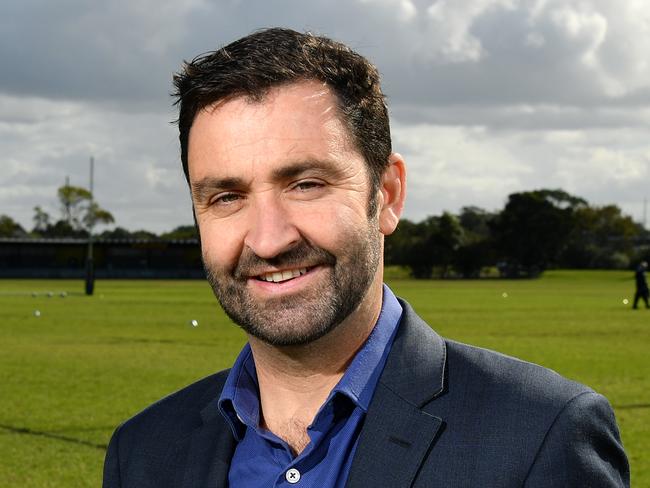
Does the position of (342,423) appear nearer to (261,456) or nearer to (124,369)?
(261,456)

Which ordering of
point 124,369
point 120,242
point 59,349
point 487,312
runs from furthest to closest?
point 120,242
point 487,312
point 59,349
point 124,369

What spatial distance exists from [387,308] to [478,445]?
18.7 inches

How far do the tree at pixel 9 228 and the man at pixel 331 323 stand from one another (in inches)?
6436

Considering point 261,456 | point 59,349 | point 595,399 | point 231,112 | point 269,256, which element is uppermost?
point 231,112

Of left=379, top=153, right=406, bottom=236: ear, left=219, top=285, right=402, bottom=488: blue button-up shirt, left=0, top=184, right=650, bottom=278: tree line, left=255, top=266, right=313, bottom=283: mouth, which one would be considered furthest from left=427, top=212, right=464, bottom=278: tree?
left=255, top=266, right=313, bottom=283: mouth

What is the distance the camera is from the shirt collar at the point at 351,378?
268 cm

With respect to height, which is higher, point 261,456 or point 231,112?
point 231,112

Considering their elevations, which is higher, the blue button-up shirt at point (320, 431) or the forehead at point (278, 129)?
the forehead at point (278, 129)

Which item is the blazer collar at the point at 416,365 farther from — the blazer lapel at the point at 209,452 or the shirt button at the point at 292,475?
the blazer lapel at the point at 209,452

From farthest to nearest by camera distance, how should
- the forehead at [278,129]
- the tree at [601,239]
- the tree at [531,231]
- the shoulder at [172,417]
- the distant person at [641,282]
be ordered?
1. the tree at [601,239]
2. the tree at [531,231]
3. the distant person at [641,282]
4. the shoulder at [172,417]
5. the forehead at [278,129]

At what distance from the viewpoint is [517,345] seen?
2388 cm

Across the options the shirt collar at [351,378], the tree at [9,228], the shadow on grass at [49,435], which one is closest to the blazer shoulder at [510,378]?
Result: the shirt collar at [351,378]

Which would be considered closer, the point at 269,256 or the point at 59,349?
the point at 269,256

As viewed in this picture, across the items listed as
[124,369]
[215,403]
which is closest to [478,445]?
[215,403]
